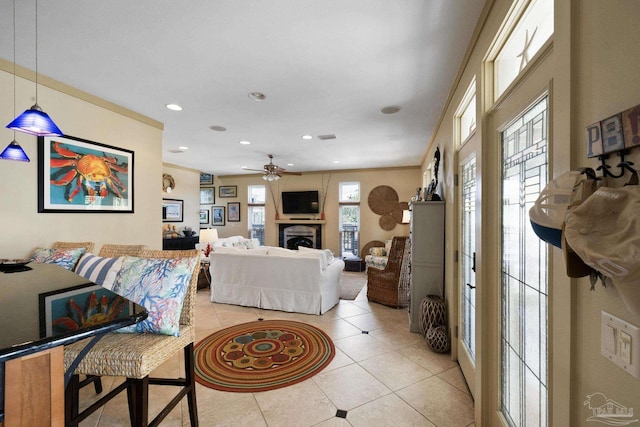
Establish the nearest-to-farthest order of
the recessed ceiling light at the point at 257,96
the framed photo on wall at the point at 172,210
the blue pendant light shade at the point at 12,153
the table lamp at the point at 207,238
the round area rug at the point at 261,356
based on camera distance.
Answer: the blue pendant light shade at the point at 12,153 → the round area rug at the point at 261,356 → the recessed ceiling light at the point at 257,96 → the table lamp at the point at 207,238 → the framed photo on wall at the point at 172,210

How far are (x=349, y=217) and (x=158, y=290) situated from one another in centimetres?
645

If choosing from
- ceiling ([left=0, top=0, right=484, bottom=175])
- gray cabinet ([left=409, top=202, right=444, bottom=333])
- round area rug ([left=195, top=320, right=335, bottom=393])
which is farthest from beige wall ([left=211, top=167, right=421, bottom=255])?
round area rug ([left=195, top=320, right=335, bottom=393])

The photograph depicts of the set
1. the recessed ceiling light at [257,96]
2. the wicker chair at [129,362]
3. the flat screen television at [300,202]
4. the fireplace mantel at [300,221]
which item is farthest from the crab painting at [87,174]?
the fireplace mantel at [300,221]

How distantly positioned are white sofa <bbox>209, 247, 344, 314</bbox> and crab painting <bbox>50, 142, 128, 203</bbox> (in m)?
1.73

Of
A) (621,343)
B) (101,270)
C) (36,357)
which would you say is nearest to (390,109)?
(621,343)

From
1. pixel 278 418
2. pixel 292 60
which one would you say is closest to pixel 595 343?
pixel 278 418

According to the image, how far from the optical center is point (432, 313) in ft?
9.93

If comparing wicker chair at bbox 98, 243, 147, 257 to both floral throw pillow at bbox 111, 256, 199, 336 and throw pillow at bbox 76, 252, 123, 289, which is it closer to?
throw pillow at bbox 76, 252, 123, 289

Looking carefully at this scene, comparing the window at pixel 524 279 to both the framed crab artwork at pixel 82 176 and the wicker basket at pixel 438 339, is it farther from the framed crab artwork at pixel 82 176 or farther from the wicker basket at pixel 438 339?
the framed crab artwork at pixel 82 176

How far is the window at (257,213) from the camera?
343 inches

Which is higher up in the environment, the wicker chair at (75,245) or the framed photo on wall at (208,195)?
the framed photo on wall at (208,195)

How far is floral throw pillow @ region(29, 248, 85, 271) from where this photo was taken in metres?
2.25

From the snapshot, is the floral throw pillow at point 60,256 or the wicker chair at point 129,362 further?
the floral throw pillow at point 60,256

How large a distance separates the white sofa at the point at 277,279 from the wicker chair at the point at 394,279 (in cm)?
64
